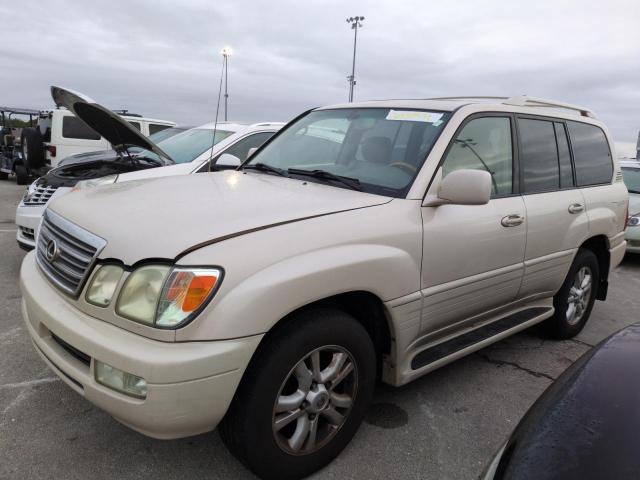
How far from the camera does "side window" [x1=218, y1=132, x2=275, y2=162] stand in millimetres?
5906

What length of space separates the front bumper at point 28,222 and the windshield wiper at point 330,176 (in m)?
3.19

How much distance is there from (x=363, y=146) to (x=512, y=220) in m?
1.02

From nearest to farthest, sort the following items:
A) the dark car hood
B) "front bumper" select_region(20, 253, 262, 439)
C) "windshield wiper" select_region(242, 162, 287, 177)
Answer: "front bumper" select_region(20, 253, 262, 439)
"windshield wiper" select_region(242, 162, 287, 177)
the dark car hood

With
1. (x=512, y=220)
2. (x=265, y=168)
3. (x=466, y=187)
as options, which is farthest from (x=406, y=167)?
(x=265, y=168)

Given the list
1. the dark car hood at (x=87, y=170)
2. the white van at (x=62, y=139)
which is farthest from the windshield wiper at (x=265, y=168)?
the white van at (x=62, y=139)

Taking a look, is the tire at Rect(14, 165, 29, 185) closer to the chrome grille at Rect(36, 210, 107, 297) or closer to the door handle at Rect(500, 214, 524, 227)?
the chrome grille at Rect(36, 210, 107, 297)

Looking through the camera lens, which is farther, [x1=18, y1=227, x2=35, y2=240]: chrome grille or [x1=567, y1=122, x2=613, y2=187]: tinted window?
[x1=18, y1=227, x2=35, y2=240]: chrome grille

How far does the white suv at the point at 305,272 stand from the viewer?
186 centimetres

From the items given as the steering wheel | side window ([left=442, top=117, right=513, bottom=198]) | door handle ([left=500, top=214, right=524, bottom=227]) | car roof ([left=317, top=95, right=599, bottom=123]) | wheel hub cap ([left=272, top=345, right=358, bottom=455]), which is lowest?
wheel hub cap ([left=272, top=345, right=358, bottom=455])

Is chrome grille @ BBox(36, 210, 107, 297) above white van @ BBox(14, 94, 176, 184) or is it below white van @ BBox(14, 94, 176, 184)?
below

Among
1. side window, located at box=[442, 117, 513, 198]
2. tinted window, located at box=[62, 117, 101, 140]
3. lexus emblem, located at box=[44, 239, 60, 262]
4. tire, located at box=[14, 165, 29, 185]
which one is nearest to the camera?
lexus emblem, located at box=[44, 239, 60, 262]

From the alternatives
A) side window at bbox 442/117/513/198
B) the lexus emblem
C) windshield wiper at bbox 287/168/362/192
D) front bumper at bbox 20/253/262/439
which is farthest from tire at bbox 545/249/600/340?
the lexus emblem

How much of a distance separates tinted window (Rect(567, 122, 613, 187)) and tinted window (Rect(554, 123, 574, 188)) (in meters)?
0.11

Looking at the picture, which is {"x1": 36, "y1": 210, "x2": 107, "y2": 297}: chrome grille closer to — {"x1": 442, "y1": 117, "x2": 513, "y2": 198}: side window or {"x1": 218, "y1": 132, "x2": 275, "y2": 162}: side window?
{"x1": 442, "y1": 117, "x2": 513, "y2": 198}: side window
